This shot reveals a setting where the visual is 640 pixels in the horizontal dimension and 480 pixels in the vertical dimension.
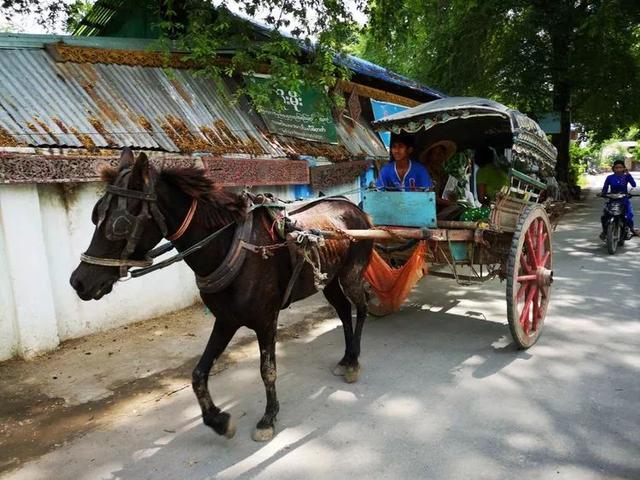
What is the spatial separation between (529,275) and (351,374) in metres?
2.05

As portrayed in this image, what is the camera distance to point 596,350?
4.32 metres

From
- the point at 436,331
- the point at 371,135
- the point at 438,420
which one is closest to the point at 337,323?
the point at 436,331

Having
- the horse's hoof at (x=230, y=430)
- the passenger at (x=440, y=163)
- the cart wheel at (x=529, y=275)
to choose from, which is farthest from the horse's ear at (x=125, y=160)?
the passenger at (x=440, y=163)

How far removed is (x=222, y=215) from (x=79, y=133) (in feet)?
9.43

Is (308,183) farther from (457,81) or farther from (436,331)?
Answer: (457,81)

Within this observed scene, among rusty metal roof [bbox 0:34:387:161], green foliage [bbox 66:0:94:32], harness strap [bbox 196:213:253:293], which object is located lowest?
harness strap [bbox 196:213:253:293]

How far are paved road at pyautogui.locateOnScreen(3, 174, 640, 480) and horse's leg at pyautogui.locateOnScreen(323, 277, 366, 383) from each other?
10 centimetres

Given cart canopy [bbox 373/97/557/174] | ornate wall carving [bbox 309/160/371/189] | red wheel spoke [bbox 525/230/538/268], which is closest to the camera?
cart canopy [bbox 373/97/557/174]

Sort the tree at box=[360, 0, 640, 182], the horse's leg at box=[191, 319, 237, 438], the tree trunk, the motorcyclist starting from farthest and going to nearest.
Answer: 1. the tree trunk
2. the tree at box=[360, 0, 640, 182]
3. the motorcyclist
4. the horse's leg at box=[191, 319, 237, 438]

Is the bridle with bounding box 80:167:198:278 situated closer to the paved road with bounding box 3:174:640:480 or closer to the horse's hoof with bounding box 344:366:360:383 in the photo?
the paved road with bounding box 3:174:640:480

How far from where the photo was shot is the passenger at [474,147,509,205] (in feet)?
19.8

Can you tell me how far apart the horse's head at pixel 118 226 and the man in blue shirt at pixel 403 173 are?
115 inches

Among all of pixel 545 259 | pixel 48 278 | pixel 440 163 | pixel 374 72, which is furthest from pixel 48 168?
pixel 374 72

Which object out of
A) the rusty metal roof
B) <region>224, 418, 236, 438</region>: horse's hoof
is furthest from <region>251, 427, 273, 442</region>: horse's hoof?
the rusty metal roof
